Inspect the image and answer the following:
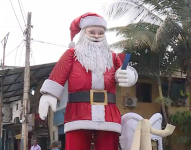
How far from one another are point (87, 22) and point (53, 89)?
3.00ft

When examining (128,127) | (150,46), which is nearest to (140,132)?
(128,127)

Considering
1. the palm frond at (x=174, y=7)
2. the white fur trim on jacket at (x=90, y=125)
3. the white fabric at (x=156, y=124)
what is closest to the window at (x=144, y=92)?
the palm frond at (x=174, y=7)

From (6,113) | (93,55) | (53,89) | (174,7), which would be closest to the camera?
(53,89)

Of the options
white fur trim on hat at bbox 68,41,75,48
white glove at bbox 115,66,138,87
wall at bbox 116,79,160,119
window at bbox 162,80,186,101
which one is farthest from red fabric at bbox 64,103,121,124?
window at bbox 162,80,186,101

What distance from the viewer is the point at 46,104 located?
4109mm

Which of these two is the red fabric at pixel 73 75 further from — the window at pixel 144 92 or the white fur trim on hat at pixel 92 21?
the window at pixel 144 92

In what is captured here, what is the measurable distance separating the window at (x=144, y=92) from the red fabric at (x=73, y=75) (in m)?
10.4

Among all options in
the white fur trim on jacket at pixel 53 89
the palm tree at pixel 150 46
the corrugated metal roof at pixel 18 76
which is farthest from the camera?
the corrugated metal roof at pixel 18 76

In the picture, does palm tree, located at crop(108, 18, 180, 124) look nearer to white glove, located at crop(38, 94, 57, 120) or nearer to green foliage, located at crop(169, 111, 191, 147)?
green foliage, located at crop(169, 111, 191, 147)

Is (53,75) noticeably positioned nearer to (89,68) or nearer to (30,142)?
(89,68)

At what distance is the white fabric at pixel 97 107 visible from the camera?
407 cm

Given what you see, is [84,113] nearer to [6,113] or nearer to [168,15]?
[168,15]

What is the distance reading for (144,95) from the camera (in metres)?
14.8

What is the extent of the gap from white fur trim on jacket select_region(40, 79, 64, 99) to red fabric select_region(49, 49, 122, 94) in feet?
0.19
